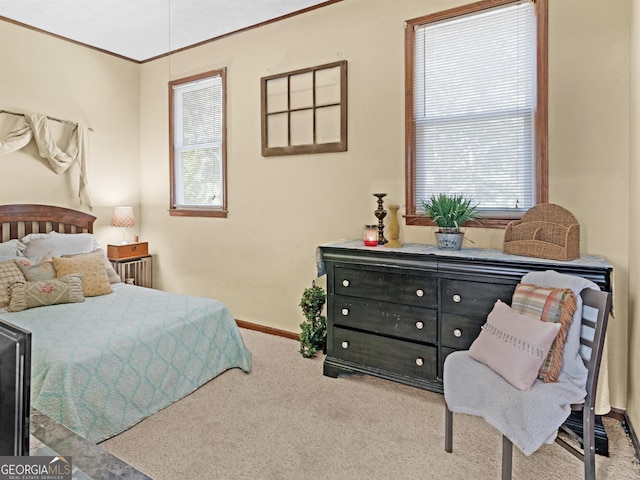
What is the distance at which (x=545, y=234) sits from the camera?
2.49 metres

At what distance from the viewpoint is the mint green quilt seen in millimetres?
2098

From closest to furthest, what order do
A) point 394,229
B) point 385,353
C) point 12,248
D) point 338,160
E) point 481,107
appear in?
point 385,353 < point 481,107 < point 394,229 < point 12,248 < point 338,160

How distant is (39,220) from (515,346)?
4207 millimetres

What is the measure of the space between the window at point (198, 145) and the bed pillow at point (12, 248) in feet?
5.05

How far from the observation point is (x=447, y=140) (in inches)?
121

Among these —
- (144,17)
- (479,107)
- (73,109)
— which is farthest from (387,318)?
(73,109)

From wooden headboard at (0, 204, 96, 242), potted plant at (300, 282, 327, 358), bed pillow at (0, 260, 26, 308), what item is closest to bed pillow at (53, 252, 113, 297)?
bed pillow at (0, 260, 26, 308)

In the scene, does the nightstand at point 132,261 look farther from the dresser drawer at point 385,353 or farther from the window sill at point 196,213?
the dresser drawer at point 385,353

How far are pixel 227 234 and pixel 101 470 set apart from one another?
11.6 ft

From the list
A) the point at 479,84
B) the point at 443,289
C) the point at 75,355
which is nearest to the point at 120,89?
the point at 75,355

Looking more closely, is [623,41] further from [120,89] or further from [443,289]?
[120,89]

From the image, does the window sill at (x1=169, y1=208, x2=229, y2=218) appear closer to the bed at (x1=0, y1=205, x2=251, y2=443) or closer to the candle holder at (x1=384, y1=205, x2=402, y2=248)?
the bed at (x1=0, y1=205, x2=251, y2=443)

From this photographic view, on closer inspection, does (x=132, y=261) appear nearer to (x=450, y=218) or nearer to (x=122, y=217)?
(x=122, y=217)

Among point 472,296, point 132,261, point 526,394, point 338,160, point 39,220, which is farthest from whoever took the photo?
point 132,261
